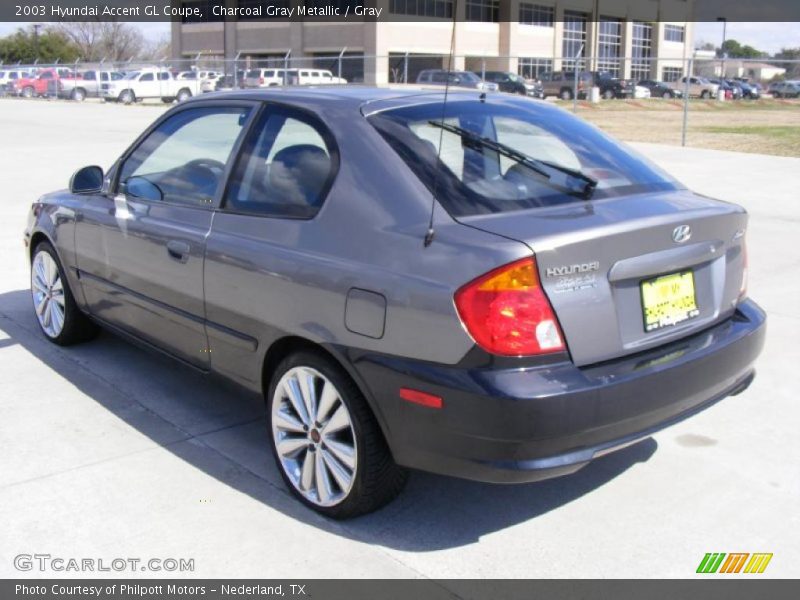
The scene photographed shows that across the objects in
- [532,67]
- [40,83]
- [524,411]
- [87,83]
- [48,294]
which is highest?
[532,67]

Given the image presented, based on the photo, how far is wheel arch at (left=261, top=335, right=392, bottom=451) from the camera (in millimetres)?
3221

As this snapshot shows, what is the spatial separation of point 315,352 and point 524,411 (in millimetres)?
934

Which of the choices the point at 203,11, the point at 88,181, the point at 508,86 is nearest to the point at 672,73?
the point at 508,86

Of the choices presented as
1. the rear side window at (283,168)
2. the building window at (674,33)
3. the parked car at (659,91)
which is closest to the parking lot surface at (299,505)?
the rear side window at (283,168)

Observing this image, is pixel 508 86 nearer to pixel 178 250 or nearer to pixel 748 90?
pixel 748 90

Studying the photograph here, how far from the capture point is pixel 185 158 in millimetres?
4875

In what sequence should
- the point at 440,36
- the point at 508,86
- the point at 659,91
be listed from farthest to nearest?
the point at 440,36 → the point at 659,91 → the point at 508,86

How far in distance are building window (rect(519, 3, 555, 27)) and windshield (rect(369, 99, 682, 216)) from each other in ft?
213

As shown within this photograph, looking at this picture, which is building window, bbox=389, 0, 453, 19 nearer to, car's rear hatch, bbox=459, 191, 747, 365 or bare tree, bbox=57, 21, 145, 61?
bare tree, bbox=57, 21, 145, 61

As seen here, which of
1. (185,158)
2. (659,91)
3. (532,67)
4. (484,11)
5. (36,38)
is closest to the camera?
(185,158)

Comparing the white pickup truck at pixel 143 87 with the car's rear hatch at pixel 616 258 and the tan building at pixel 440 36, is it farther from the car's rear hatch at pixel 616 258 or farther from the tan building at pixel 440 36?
the car's rear hatch at pixel 616 258

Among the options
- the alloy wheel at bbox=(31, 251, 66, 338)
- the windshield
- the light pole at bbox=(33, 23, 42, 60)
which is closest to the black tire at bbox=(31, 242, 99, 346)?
the alloy wheel at bbox=(31, 251, 66, 338)

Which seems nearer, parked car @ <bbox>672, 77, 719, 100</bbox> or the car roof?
the car roof

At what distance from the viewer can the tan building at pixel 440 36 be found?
5666cm
